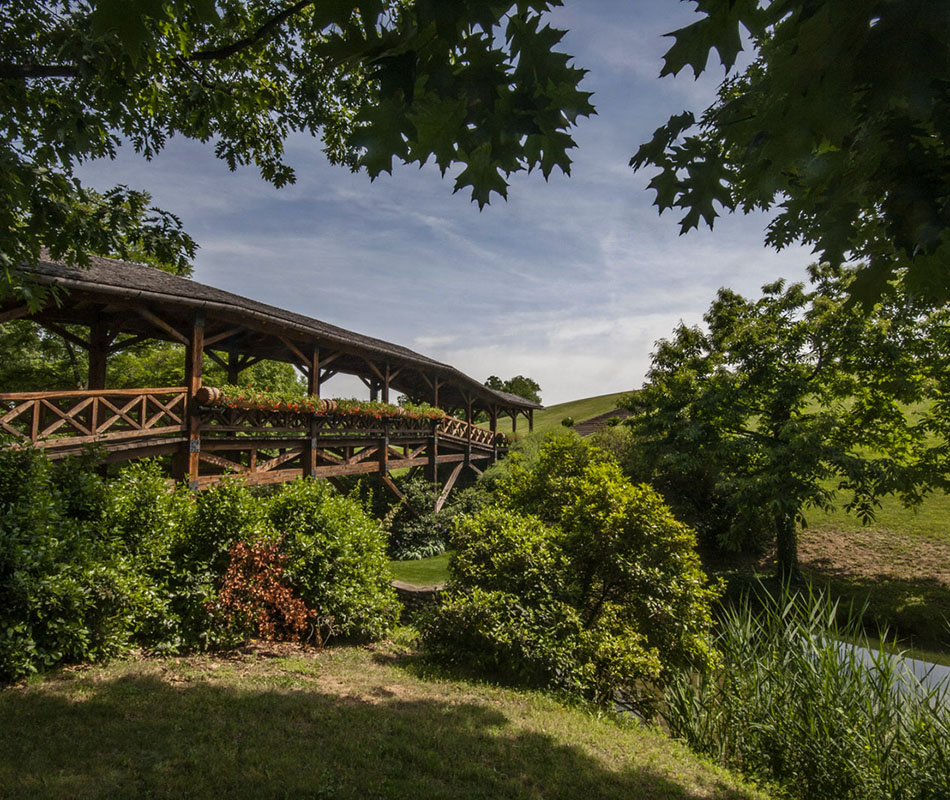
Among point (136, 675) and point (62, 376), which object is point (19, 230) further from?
point (62, 376)

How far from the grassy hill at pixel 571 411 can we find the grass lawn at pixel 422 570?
136ft

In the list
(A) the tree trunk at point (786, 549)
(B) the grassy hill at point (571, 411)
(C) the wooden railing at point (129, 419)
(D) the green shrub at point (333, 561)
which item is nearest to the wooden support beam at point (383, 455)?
(C) the wooden railing at point (129, 419)

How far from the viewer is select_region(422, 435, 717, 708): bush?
21.3 ft

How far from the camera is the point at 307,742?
401 centimetres

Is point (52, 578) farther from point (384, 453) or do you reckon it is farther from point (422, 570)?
point (384, 453)

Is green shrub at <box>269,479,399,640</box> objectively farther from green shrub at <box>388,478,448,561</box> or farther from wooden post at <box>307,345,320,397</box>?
green shrub at <box>388,478,448,561</box>

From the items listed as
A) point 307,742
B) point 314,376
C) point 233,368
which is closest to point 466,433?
point 314,376

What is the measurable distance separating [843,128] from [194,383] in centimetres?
1091

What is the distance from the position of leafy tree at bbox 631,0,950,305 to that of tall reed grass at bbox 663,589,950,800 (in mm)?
4546

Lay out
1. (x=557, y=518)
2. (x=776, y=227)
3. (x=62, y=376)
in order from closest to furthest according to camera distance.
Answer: (x=776, y=227)
(x=557, y=518)
(x=62, y=376)

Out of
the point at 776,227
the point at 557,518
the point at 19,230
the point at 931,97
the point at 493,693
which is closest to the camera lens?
the point at 931,97

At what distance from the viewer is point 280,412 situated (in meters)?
12.4

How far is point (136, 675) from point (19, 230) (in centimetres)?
448

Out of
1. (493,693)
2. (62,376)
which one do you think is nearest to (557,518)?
(493,693)
